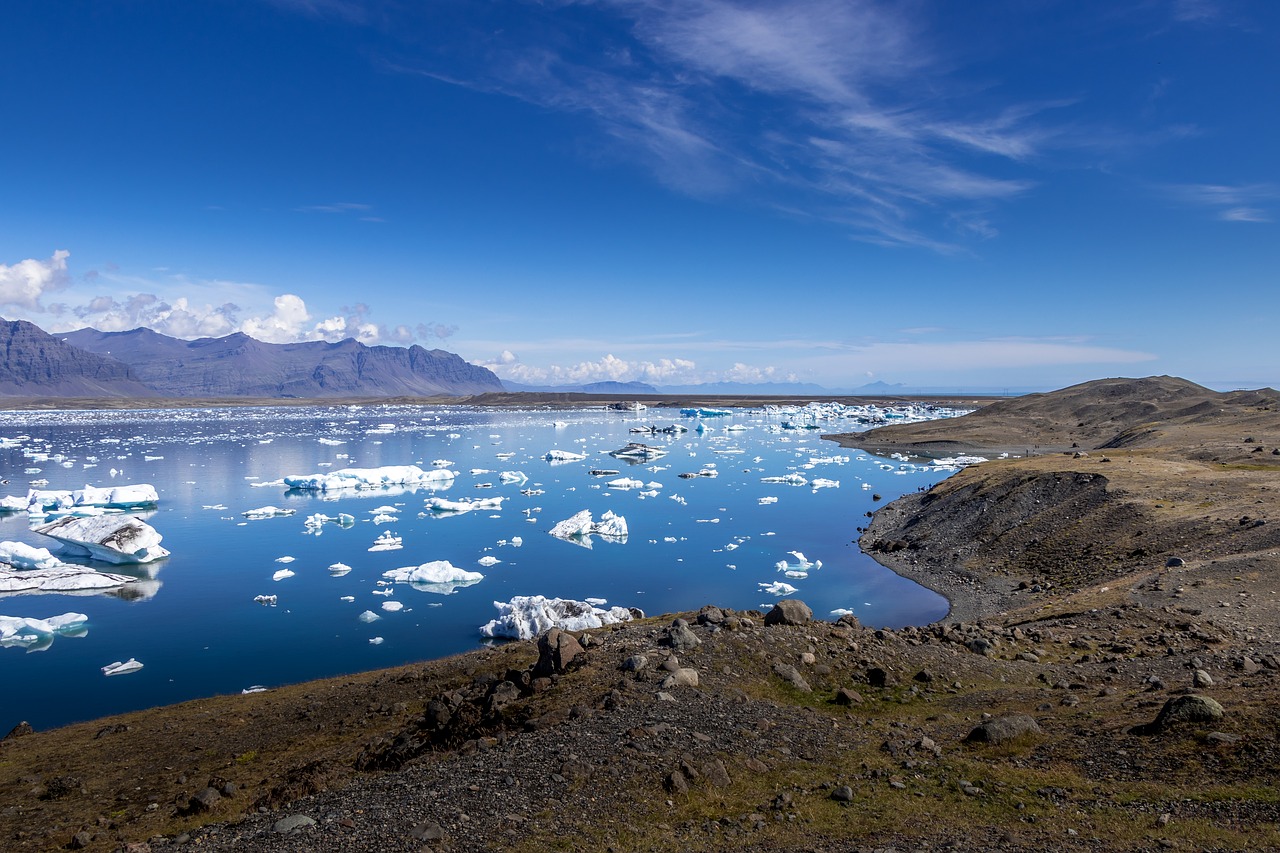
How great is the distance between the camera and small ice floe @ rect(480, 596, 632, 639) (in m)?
20.0

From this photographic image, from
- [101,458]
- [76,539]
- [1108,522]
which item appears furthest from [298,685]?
[101,458]

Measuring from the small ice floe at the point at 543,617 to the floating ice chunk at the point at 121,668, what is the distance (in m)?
8.81

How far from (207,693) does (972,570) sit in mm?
24228

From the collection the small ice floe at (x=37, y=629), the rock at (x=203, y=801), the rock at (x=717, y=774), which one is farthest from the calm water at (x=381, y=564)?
the rock at (x=717, y=774)

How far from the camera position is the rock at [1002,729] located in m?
9.55

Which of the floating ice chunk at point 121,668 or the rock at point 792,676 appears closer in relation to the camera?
the rock at point 792,676

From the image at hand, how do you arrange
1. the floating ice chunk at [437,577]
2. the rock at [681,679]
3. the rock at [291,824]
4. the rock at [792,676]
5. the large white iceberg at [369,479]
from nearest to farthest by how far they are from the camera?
the rock at [291,824] → the rock at [681,679] → the rock at [792,676] → the floating ice chunk at [437,577] → the large white iceberg at [369,479]

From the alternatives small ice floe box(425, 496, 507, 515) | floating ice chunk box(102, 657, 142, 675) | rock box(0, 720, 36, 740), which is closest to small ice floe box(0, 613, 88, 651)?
floating ice chunk box(102, 657, 142, 675)

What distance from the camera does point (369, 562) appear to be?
29.5 metres

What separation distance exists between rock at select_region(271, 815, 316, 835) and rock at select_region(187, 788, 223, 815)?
213 cm

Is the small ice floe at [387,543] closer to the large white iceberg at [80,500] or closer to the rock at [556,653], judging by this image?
the large white iceberg at [80,500]

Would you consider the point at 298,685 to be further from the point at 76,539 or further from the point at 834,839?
the point at 76,539

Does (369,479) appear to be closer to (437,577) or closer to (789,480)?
(437,577)

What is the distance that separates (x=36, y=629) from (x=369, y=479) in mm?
29522
